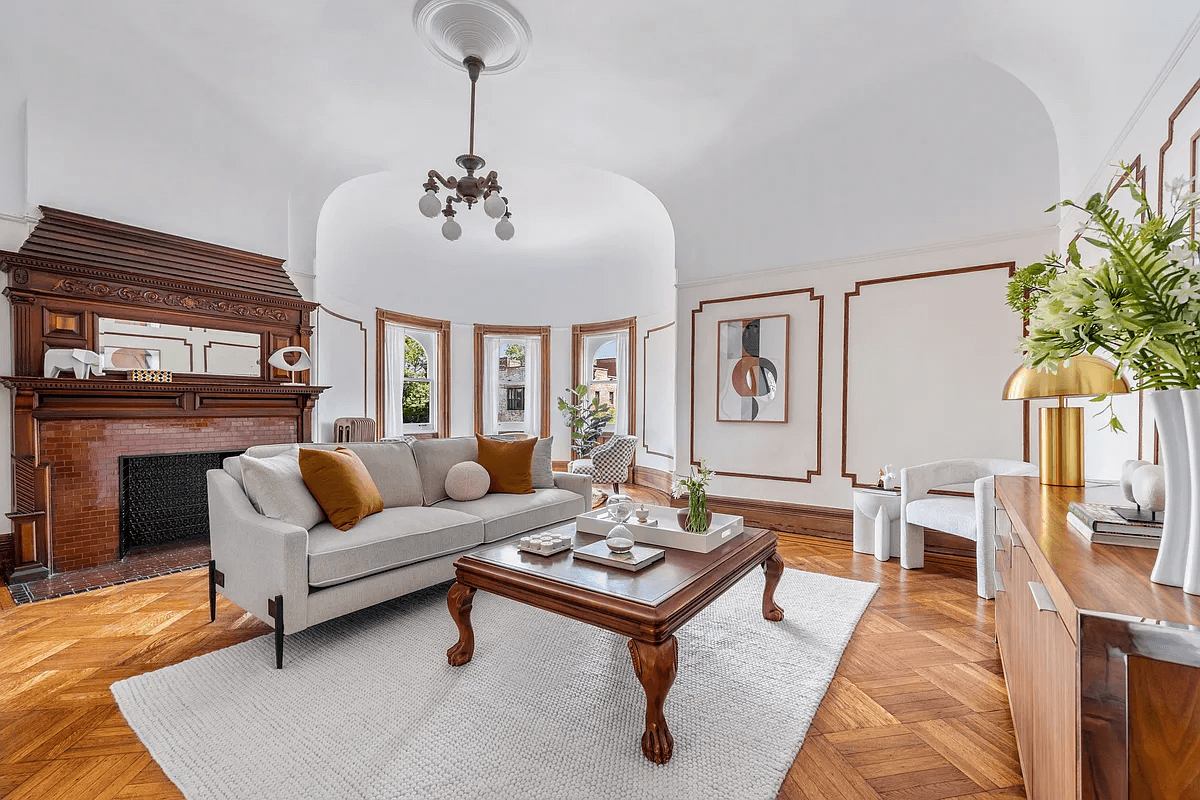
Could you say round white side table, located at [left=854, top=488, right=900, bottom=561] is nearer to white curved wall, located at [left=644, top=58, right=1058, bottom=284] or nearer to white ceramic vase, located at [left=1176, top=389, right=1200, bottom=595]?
white curved wall, located at [left=644, top=58, right=1058, bottom=284]

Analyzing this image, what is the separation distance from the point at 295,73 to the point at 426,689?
3.76 metres

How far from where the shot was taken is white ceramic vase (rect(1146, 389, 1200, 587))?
950mm

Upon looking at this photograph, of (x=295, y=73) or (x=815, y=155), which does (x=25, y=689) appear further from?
(x=815, y=155)

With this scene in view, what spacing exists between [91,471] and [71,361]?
2.41ft

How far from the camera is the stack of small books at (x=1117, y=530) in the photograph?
3.95 ft

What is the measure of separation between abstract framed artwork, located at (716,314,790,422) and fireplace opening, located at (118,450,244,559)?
4131mm

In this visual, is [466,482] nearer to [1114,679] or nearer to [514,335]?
[1114,679]

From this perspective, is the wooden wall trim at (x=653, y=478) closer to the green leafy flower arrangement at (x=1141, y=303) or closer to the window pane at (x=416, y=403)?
the window pane at (x=416, y=403)

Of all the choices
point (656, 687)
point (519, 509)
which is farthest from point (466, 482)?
point (656, 687)

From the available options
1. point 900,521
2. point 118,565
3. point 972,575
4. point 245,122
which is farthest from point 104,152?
point 972,575

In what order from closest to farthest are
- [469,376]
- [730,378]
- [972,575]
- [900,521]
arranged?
[972,575]
[900,521]
[730,378]
[469,376]

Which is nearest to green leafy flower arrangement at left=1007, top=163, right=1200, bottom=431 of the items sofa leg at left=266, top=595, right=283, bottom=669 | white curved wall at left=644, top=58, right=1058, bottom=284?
sofa leg at left=266, top=595, right=283, bottom=669

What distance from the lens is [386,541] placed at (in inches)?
99.1

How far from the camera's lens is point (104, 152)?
11.9 ft
